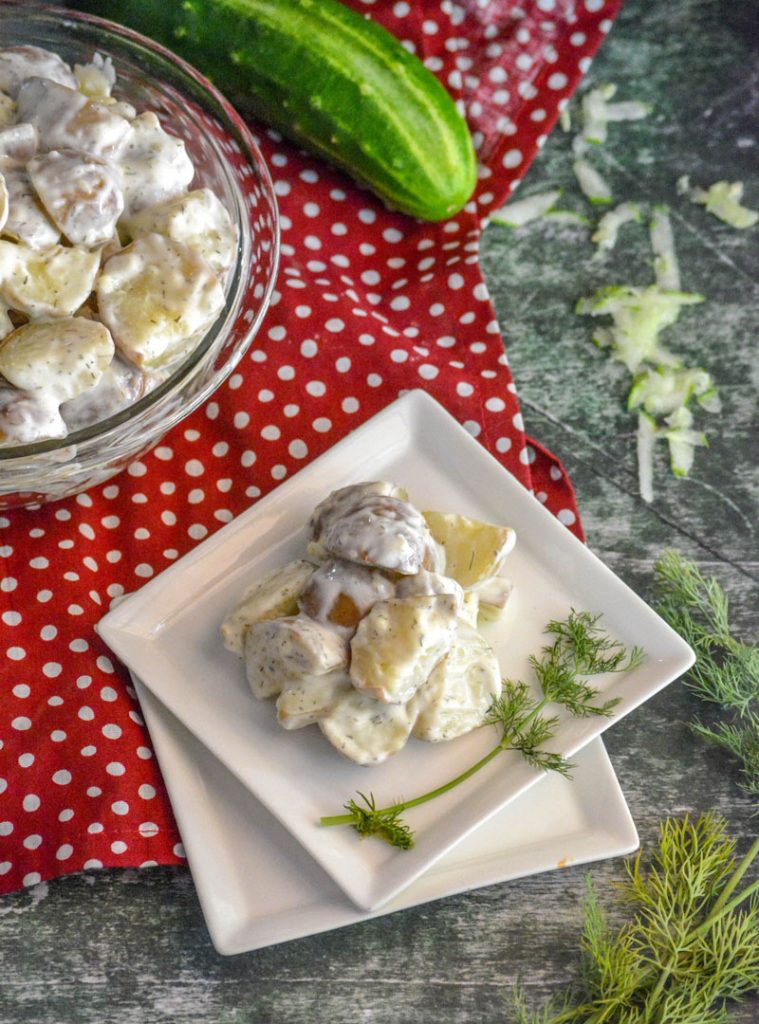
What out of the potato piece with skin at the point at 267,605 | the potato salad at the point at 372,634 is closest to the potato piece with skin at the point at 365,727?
the potato salad at the point at 372,634

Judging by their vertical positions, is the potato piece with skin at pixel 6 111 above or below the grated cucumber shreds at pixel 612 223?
above

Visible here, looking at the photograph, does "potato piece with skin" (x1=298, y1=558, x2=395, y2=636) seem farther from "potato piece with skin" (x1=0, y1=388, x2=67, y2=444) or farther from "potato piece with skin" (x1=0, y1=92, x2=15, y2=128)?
"potato piece with skin" (x1=0, y1=92, x2=15, y2=128)

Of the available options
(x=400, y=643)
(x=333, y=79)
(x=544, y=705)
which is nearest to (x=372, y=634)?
(x=400, y=643)

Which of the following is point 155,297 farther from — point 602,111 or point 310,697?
point 602,111

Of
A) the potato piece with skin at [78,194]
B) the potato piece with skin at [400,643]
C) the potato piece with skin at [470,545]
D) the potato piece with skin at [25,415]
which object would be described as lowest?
the potato piece with skin at [400,643]

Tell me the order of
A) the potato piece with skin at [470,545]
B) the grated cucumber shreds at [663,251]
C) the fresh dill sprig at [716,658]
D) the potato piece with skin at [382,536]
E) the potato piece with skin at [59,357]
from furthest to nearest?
the grated cucumber shreds at [663,251] → the fresh dill sprig at [716,658] → the potato piece with skin at [470,545] → the potato piece with skin at [382,536] → the potato piece with skin at [59,357]

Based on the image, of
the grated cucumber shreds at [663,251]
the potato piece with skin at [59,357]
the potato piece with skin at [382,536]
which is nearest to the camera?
the potato piece with skin at [59,357]

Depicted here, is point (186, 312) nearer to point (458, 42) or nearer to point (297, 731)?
point (297, 731)

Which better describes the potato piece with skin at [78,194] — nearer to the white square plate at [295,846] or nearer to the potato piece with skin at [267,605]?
the potato piece with skin at [267,605]
